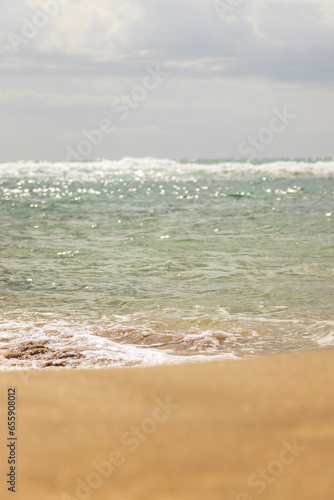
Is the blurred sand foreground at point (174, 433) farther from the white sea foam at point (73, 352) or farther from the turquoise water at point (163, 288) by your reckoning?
the turquoise water at point (163, 288)

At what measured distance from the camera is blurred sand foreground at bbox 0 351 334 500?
2621mm

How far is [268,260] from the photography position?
366 inches

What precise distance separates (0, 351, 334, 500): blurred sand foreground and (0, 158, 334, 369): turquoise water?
810 millimetres

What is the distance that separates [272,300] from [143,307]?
1502 millimetres

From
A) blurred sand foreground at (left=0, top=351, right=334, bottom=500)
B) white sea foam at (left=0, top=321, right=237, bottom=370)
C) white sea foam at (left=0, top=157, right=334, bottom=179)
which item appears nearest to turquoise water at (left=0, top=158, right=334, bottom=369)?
white sea foam at (left=0, top=321, right=237, bottom=370)

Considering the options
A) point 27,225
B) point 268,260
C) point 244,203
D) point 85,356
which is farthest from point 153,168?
point 85,356

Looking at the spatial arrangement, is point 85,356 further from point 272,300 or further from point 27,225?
point 27,225

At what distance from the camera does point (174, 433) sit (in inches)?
121

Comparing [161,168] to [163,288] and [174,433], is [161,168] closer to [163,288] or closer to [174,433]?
[163,288]

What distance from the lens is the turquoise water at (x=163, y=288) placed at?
517cm

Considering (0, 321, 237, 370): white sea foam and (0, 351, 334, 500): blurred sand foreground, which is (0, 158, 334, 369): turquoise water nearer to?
(0, 321, 237, 370): white sea foam

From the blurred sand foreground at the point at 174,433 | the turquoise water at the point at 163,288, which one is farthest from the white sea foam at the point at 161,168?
the blurred sand foreground at the point at 174,433

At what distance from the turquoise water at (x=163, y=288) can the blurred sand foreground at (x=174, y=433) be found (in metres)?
0.81

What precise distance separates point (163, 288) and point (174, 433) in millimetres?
4538
